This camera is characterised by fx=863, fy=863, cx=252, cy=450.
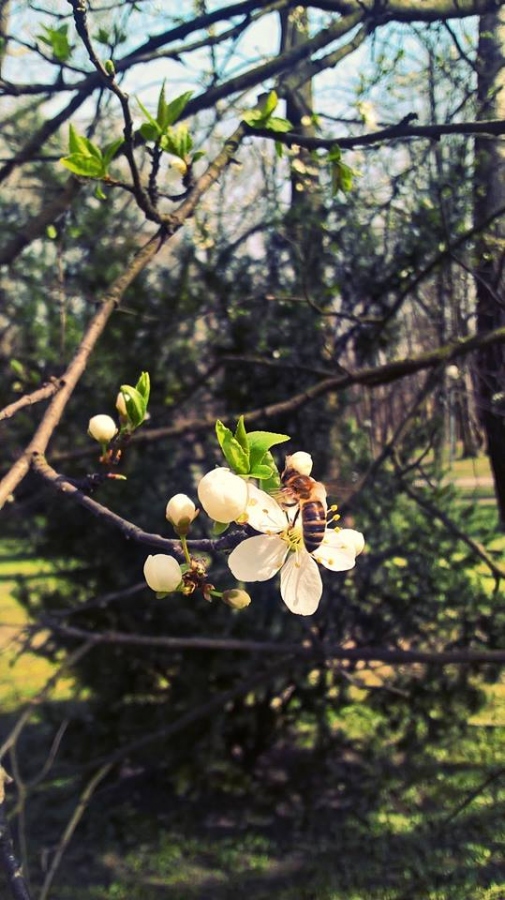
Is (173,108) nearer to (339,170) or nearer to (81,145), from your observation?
(81,145)

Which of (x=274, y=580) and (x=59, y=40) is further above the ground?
(x=59, y=40)

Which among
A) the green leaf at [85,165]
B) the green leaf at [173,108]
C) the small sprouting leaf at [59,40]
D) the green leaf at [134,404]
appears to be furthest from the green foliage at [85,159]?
the small sprouting leaf at [59,40]

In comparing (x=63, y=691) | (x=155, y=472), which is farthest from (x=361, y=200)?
(x=63, y=691)

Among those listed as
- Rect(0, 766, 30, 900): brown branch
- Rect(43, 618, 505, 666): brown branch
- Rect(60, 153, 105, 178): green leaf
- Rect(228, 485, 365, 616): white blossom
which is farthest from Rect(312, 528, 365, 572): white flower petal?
Rect(43, 618, 505, 666): brown branch

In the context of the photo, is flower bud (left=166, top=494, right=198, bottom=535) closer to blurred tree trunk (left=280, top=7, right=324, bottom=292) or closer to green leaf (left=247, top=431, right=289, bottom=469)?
green leaf (left=247, top=431, right=289, bottom=469)

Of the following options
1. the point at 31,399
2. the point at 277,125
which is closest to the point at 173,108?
the point at 277,125

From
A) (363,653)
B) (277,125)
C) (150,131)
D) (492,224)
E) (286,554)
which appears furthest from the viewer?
(492,224)

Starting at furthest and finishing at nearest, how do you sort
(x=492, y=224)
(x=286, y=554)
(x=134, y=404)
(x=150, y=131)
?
(x=492, y=224), (x=150, y=131), (x=134, y=404), (x=286, y=554)
